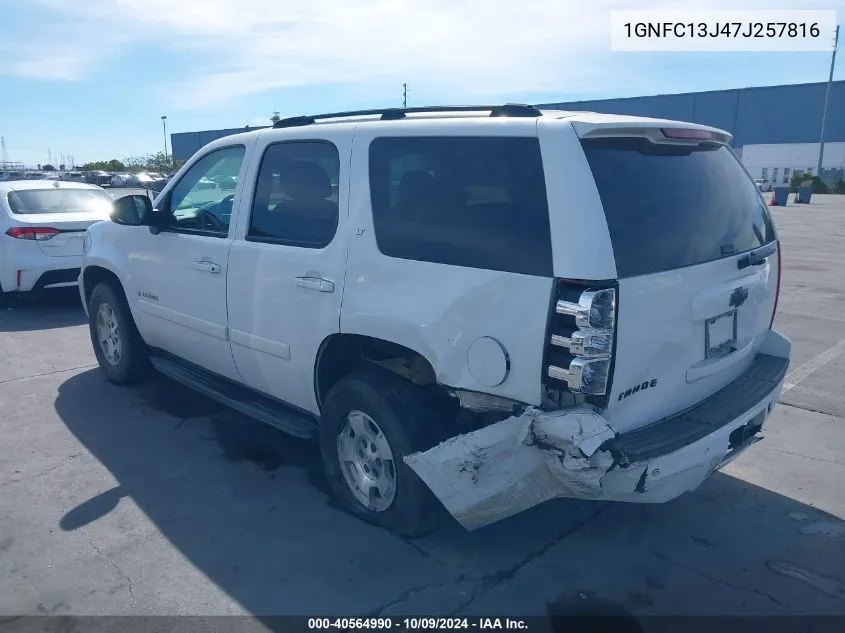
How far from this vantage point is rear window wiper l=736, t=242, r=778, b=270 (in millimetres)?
3334

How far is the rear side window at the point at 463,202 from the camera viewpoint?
112 inches

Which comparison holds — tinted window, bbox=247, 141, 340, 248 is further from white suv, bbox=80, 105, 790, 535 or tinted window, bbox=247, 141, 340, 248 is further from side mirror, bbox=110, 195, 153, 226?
side mirror, bbox=110, 195, 153, 226

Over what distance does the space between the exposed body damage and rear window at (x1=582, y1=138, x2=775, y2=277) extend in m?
0.68

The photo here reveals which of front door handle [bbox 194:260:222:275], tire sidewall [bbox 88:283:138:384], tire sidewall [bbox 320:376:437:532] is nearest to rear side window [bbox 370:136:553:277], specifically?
tire sidewall [bbox 320:376:437:532]

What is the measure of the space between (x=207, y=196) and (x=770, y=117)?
7260 centimetres

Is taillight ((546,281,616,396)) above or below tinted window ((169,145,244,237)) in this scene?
below

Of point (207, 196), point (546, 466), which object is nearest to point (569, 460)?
point (546, 466)

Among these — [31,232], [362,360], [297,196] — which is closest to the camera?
[362,360]

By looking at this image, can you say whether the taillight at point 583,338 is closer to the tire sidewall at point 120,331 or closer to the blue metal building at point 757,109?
the tire sidewall at point 120,331

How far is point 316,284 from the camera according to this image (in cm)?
360

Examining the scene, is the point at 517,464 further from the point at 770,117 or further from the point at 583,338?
the point at 770,117

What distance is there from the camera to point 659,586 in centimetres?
317

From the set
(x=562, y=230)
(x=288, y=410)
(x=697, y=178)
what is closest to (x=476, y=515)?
(x=562, y=230)

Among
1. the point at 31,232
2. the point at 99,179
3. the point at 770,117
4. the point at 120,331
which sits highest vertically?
the point at 770,117
